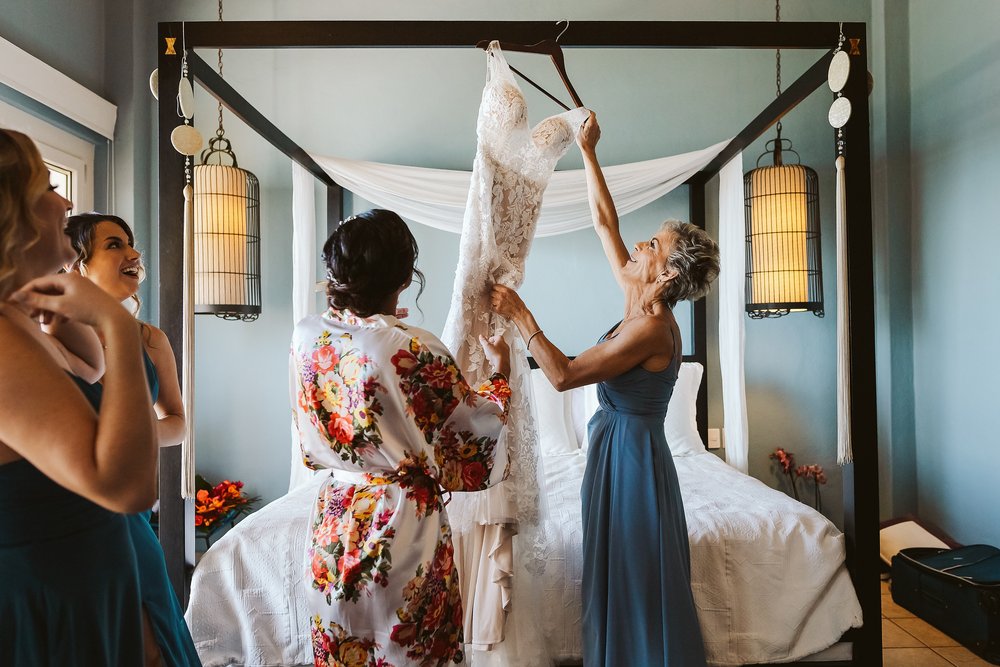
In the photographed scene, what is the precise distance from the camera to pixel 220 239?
329 cm

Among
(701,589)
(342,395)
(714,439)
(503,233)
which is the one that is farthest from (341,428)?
(714,439)

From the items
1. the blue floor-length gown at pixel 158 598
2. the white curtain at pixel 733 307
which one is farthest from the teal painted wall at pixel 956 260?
the blue floor-length gown at pixel 158 598

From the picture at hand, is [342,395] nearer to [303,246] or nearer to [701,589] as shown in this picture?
[701,589]

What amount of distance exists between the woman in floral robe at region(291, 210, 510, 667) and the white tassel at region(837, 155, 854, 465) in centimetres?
140

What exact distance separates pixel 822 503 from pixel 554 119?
10.6ft

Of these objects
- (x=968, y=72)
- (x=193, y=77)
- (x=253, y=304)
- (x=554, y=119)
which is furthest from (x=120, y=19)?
(x=968, y=72)

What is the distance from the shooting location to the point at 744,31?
6.83 ft

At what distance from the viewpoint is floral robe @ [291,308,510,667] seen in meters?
1.28

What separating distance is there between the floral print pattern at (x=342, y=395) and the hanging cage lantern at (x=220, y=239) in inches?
88.0

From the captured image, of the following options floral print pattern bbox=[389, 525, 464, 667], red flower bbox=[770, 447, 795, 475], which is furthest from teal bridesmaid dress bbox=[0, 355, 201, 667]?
red flower bbox=[770, 447, 795, 475]

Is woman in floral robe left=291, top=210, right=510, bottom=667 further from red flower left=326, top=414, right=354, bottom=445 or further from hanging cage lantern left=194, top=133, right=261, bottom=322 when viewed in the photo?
hanging cage lantern left=194, top=133, right=261, bottom=322

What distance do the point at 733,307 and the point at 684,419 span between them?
69 cm

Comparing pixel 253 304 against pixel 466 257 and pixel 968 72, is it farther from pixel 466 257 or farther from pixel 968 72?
pixel 968 72

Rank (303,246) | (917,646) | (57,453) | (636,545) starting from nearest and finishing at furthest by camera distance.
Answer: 1. (57,453)
2. (636,545)
3. (917,646)
4. (303,246)
